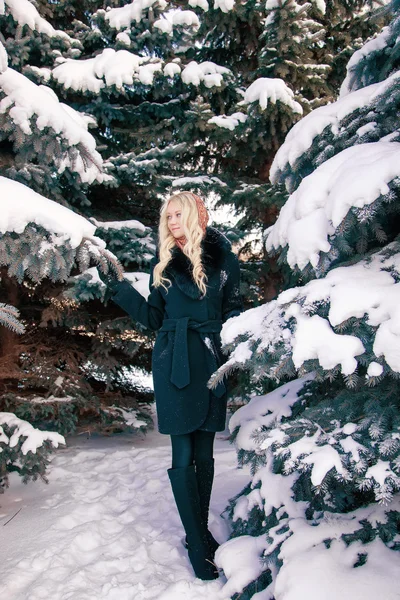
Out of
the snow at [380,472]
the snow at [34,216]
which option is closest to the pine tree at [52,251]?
the snow at [34,216]

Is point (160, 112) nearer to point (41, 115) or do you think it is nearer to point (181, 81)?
point (181, 81)

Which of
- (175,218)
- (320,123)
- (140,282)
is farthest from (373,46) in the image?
(140,282)

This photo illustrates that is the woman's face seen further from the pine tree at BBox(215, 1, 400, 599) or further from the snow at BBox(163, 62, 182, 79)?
the snow at BBox(163, 62, 182, 79)

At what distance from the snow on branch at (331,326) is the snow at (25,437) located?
5.47 ft

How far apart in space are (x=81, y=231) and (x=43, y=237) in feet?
0.68

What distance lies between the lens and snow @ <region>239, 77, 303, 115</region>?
3.99 metres

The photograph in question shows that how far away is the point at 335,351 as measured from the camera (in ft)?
4.75

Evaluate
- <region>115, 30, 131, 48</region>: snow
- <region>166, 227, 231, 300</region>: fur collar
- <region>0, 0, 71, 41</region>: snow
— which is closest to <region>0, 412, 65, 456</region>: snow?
<region>166, 227, 231, 300</region>: fur collar

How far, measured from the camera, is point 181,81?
4.70 m

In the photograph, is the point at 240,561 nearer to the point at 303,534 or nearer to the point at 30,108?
the point at 303,534

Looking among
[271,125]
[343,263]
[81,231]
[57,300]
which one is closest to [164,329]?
[81,231]

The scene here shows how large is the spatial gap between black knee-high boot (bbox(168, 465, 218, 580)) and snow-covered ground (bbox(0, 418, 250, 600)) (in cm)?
8

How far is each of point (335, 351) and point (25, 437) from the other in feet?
7.73

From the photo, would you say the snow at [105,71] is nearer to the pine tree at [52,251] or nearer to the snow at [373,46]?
the pine tree at [52,251]
